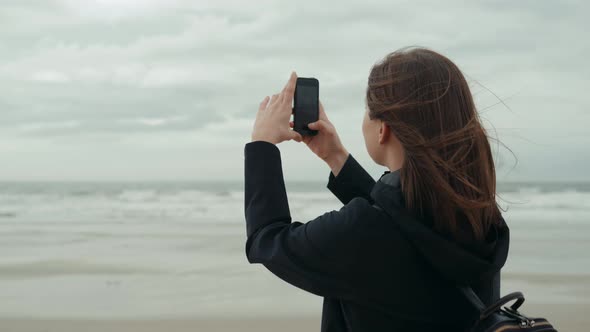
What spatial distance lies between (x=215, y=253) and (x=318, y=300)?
3536 mm

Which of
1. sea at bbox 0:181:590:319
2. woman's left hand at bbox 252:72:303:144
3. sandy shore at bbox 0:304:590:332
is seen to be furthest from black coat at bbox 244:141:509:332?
sandy shore at bbox 0:304:590:332

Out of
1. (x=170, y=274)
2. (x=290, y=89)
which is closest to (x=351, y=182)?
(x=290, y=89)

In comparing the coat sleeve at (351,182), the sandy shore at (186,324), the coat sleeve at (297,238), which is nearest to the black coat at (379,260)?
the coat sleeve at (297,238)

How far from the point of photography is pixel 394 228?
1.26m

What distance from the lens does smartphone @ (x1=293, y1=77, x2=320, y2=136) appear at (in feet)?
5.44

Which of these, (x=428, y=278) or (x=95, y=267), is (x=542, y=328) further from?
(x=95, y=267)

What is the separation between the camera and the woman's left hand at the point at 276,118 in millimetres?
1486

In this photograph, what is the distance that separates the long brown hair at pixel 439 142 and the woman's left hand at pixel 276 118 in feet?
0.85

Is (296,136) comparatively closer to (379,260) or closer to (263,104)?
(263,104)

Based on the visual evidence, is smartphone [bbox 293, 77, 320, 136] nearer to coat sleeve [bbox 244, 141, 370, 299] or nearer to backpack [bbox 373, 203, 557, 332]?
coat sleeve [bbox 244, 141, 370, 299]

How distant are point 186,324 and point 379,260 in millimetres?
4417

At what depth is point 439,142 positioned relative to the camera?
1287 millimetres

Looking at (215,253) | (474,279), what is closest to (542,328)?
(474,279)

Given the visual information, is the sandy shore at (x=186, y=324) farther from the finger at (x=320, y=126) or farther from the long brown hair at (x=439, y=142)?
the long brown hair at (x=439, y=142)
